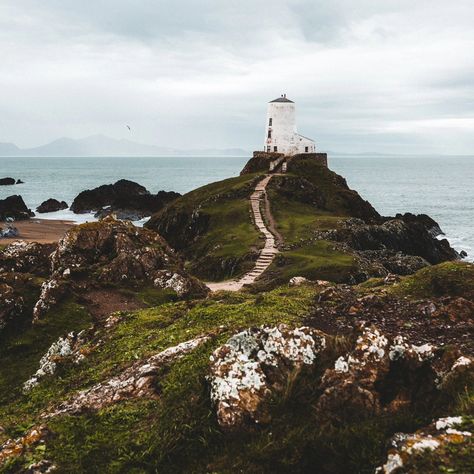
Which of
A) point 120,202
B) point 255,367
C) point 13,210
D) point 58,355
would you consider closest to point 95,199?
point 120,202

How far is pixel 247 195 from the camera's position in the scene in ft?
216

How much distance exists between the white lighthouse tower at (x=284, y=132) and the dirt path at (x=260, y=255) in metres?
22.7

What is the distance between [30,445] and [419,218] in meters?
88.1

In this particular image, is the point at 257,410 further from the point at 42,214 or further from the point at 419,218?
the point at 42,214

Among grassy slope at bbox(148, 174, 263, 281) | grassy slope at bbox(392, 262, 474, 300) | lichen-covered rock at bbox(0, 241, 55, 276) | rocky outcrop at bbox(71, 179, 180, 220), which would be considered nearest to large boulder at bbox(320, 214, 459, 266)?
grassy slope at bbox(148, 174, 263, 281)

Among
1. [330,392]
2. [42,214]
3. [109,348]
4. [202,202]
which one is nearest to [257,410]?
[330,392]

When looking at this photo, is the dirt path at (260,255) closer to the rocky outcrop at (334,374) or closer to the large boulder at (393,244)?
the large boulder at (393,244)

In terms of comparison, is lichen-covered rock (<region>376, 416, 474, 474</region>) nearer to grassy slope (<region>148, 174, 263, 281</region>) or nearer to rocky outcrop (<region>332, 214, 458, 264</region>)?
grassy slope (<region>148, 174, 263, 281</region>)

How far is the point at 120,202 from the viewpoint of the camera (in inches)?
3942

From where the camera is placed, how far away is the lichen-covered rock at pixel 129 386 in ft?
33.0

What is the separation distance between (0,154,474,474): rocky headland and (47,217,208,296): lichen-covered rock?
0.51 feet

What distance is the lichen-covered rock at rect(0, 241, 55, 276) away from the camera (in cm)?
2666

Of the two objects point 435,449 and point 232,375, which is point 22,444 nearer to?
point 232,375

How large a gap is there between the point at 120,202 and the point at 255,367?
95.0 meters
